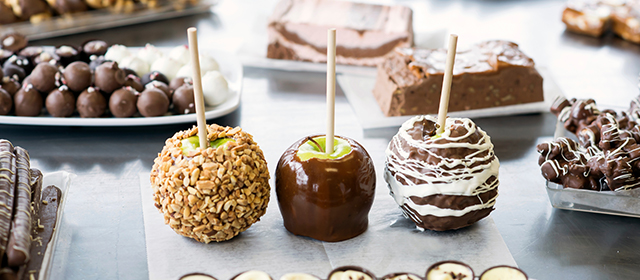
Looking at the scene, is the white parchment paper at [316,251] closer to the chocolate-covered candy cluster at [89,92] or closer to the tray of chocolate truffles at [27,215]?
the tray of chocolate truffles at [27,215]

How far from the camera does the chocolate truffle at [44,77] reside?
157 cm

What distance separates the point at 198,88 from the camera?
1.04m

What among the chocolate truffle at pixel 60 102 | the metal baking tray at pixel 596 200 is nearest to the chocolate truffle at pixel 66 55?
the chocolate truffle at pixel 60 102

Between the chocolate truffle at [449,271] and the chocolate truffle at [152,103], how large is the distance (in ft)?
3.09

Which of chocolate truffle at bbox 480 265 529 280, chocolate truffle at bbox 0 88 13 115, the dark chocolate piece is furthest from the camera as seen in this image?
chocolate truffle at bbox 0 88 13 115

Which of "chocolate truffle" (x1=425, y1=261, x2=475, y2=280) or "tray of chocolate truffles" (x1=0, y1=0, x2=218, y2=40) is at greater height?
"tray of chocolate truffles" (x1=0, y1=0, x2=218, y2=40)

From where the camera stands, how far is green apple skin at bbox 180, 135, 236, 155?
43.1 inches

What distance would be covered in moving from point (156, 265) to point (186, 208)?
14 centimetres

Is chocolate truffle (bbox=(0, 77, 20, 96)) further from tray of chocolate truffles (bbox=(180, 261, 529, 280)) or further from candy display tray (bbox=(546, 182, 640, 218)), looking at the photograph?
candy display tray (bbox=(546, 182, 640, 218))

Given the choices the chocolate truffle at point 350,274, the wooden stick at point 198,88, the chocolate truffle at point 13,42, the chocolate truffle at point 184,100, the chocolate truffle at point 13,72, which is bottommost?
the chocolate truffle at point 350,274

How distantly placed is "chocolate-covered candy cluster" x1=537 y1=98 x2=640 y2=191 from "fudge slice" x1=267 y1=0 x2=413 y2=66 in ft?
2.85

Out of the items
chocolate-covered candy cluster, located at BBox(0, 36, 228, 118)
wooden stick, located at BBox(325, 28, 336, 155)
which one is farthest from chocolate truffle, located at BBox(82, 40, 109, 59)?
wooden stick, located at BBox(325, 28, 336, 155)

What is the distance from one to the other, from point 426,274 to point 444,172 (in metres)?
0.20

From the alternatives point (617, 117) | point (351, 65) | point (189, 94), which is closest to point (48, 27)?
point (189, 94)
